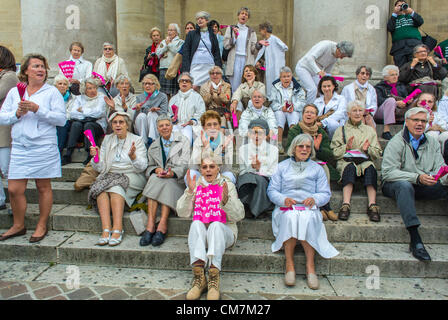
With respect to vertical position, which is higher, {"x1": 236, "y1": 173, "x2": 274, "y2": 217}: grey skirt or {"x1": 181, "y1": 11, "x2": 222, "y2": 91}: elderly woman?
{"x1": 181, "y1": 11, "x2": 222, "y2": 91}: elderly woman

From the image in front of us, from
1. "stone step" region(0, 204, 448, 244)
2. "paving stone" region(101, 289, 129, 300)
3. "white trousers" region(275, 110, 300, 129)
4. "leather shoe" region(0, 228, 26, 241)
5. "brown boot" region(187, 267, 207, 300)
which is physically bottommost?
"paving stone" region(101, 289, 129, 300)

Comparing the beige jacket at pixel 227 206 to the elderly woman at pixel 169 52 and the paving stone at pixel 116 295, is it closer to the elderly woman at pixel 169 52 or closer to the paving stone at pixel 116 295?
the paving stone at pixel 116 295

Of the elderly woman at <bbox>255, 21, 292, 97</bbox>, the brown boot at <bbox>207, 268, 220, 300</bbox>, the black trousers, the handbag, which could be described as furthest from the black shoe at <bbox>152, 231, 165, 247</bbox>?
the elderly woman at <bbox>255, 21, 292, 97</bbox>

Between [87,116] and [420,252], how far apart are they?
16.5 feet

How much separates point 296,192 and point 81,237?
2624 millimetres

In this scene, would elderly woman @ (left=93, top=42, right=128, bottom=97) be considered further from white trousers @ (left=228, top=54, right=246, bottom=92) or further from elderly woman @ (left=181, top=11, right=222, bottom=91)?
white trousers @ (left=228, top=54, right=246, bottom=92)

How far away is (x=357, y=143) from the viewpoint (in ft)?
15.9

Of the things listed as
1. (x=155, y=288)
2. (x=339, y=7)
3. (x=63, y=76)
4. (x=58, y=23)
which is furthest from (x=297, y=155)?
(x=58, y=23)

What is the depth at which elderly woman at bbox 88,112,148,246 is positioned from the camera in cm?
432

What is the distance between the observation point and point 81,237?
14.0 feet

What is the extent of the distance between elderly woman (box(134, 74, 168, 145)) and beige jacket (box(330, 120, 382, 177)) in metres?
2.77

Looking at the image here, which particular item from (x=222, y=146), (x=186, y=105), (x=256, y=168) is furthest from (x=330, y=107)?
(x=186, y=105)

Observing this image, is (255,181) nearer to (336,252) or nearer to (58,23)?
(336,252)

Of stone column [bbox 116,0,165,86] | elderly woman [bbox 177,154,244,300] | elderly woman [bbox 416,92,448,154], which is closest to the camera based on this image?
elderly woman [bbox 177,154,244,300]
